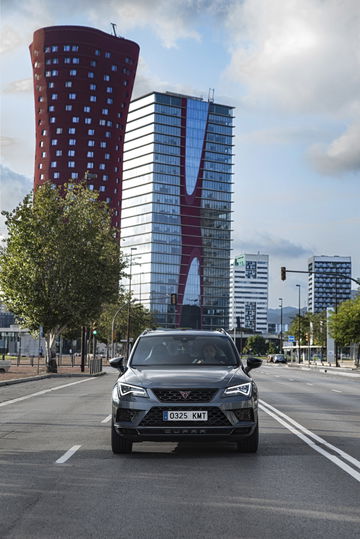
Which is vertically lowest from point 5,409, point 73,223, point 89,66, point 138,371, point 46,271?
→ point 5,409

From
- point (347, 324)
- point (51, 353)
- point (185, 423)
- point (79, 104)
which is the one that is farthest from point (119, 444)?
point (79, 104)

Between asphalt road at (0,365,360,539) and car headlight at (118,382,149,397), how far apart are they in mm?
813

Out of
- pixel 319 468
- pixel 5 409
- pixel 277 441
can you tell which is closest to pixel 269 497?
pixel 319 468

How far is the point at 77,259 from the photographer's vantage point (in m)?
42.2

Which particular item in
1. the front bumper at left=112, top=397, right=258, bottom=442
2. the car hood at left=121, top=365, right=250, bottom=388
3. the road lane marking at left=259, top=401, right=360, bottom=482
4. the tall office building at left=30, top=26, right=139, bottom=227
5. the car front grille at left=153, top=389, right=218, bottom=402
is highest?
the tall office building at left=30, top=26, right=139, bottom=227

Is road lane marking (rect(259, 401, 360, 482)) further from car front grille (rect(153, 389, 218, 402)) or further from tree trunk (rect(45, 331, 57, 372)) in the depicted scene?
tree trunk (rect(45, 331, 57, 372))

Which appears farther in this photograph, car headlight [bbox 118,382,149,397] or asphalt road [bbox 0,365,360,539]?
car headlight [bbox 118,382,149,397]

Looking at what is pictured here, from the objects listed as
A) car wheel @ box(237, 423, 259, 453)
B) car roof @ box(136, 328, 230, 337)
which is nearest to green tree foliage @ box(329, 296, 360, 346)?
car roof @ box(136, 328, 230, 337)

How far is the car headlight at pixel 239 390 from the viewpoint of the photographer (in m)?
9.52

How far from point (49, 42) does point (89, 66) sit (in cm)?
978

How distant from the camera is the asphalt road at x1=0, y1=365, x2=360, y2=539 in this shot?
591 cm

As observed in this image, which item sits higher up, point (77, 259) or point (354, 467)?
point (77, 259)

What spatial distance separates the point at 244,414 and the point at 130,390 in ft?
4.74

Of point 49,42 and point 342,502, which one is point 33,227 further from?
point 49,42
